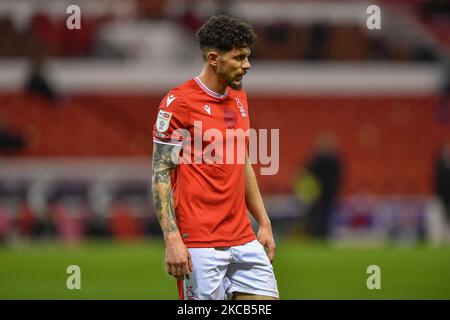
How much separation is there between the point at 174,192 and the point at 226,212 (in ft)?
0.95

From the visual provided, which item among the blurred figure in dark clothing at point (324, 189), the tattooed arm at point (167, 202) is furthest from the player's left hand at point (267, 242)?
the blurred figure in dark clothing at point (324, 189)

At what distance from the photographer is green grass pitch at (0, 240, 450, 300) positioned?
947 cm

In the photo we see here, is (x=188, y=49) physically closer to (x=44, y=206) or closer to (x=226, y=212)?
(x=44, y=206)

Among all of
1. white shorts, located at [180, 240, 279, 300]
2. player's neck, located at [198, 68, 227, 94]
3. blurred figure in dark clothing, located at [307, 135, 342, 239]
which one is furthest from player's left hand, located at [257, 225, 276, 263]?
blurred figure in dark clothing, located at [307, 135, 342, 239]

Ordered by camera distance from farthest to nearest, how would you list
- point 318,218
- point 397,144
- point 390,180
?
point 397,144 → point 390,180 → point 318,218

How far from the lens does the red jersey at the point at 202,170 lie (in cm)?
503

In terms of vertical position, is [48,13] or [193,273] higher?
[48,13]

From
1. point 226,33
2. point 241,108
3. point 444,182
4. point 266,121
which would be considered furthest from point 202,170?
point 266,121

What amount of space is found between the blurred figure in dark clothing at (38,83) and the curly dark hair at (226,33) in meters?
15.4

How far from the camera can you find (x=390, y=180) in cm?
2014

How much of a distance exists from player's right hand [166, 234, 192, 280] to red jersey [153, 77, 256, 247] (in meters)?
0.15

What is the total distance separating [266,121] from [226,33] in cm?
1672

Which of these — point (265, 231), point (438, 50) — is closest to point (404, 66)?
point (438, 50)

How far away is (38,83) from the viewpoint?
20.3m
